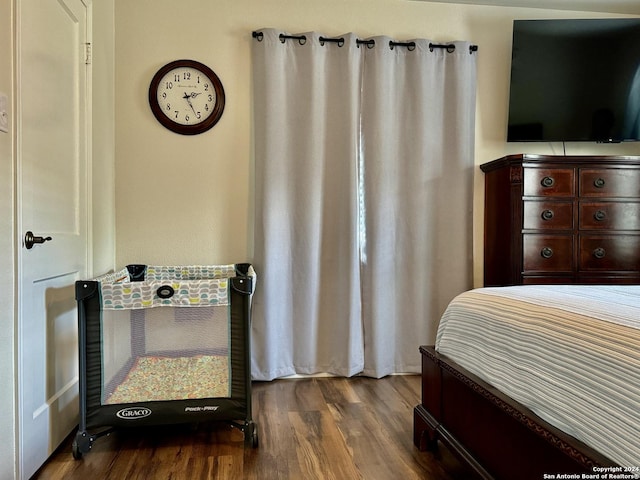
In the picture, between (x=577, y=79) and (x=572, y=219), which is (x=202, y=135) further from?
(x=577, y=79)

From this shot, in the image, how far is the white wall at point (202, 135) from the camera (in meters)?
2.57

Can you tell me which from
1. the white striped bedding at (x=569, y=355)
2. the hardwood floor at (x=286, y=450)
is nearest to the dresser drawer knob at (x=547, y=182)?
the white striped bedding at (x=569, y=355)

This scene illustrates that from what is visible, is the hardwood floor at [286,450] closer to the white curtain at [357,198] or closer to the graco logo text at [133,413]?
the graco logo text at [133,413]

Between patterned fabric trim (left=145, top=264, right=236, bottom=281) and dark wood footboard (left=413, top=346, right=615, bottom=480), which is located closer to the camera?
dark wood footboard (left=413, top=346, right=615, bottom=480)

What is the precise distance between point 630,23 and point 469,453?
2820 millimetres

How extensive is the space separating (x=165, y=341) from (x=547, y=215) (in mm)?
2136

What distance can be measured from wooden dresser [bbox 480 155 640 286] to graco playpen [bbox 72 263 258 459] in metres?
1.62

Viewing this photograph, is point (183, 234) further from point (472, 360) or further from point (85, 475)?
point (472, 360)

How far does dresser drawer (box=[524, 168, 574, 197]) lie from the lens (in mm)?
2412

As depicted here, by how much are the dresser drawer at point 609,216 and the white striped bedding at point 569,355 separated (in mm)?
1180

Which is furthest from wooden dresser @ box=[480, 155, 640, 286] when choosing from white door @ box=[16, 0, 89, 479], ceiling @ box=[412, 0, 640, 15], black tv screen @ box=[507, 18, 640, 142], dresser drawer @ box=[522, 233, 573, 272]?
white door @ box=[16, 0, 89, 479]

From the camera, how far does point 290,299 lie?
2.64 metres

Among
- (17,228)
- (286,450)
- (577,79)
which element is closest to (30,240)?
(17,228)

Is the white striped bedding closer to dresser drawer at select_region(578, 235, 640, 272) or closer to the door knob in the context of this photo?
dresser drawer at select_region(578, 235, 640, 272)
